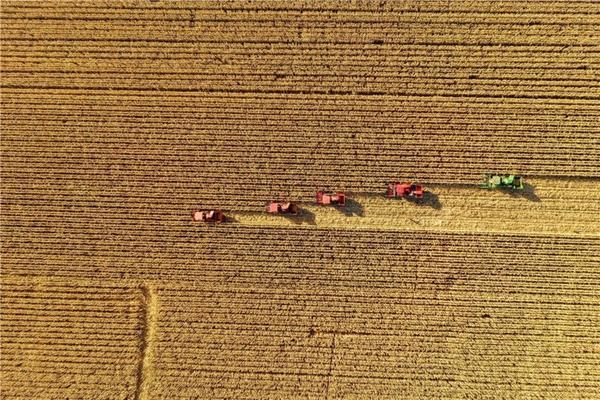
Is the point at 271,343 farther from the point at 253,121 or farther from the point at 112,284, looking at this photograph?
the point at 253,121

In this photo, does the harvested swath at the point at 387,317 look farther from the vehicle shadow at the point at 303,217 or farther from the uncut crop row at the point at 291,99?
the uncut crop row at the point at 291,99

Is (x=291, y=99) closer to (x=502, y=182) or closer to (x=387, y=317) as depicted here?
(x=502, y=182)

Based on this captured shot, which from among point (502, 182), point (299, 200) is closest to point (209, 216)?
point (299, 200)

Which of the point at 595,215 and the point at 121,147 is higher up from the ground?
the point at 121,147

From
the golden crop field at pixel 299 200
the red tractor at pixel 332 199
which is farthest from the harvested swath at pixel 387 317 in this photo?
the red tractor at pixel 332 199

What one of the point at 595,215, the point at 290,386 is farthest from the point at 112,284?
the point at 595,215

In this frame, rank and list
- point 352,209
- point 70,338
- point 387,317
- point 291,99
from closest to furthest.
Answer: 1. point 387,317
2. point 70,338
3. point 352,209
4. point 291,99
